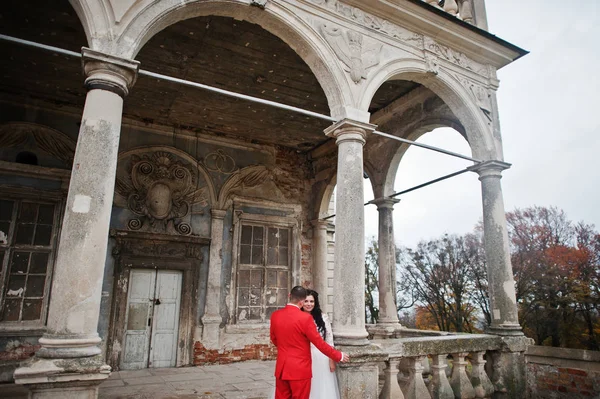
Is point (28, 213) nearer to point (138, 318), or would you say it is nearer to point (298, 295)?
point (138, 318)

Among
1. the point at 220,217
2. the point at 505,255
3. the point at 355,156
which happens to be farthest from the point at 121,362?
the point at 505,255

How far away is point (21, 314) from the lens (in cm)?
683

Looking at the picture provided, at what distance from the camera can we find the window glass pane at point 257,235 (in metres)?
9.38

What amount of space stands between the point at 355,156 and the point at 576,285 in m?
21.0

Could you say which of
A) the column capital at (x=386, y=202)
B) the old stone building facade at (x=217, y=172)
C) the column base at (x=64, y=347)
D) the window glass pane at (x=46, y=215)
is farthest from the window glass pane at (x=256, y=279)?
the column base at (x=64, y=347)

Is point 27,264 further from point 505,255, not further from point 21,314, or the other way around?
point 505,255

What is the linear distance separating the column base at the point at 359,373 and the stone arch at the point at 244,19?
2.96 metres

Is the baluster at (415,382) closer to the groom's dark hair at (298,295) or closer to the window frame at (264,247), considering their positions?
the groom's dark hair at (298,295)

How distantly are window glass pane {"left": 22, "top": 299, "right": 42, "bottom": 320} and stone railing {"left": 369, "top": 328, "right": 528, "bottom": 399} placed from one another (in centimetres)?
586

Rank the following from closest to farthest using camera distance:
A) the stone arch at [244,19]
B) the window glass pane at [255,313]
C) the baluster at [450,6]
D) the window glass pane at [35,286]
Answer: the stone arch at [244,19] → the baluster at [450,6] → the window glass pane at [35,286] → the window glass pane at [255,313]

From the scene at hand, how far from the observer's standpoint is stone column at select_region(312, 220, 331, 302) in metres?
9.72

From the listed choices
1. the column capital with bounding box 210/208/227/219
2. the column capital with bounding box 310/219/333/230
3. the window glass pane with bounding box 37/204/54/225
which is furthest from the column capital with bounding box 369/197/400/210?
the window glass pane with bounding box 37/204/54/225

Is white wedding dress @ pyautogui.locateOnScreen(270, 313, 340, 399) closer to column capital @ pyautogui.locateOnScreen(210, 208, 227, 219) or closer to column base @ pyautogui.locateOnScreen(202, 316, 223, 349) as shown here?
column base @ pyautogui.locateOnScreen(202, 316, 223, 349)

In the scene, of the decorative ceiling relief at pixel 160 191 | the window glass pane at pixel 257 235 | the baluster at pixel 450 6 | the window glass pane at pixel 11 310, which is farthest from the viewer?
the window glass pane at pixel 257 235
